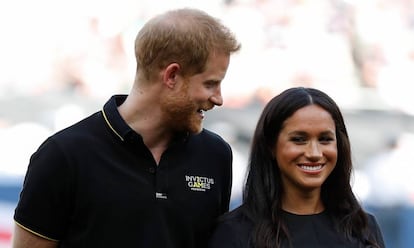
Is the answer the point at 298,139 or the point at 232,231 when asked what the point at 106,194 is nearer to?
the point at 232,231

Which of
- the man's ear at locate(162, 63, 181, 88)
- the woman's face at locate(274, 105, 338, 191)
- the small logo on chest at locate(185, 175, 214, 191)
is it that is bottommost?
the small logo on chest at locate(185, 175, 214, 191)

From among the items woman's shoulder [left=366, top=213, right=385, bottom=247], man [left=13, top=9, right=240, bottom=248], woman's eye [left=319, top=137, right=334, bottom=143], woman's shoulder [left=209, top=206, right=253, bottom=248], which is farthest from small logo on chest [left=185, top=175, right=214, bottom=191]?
woman's shoulder [left=366, top=213, right=385, bottom=247]

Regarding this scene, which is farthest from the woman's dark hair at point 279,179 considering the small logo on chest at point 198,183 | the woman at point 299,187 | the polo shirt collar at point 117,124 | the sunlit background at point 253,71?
the sunlit background at point 253,71

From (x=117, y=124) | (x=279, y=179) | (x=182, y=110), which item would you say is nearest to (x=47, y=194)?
(x=117, y=124)

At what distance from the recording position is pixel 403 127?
5.31m

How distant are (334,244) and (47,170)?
0.88m

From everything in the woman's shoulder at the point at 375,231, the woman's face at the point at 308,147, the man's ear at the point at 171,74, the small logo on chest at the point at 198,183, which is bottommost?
the woman's shoulder at the point at 375,231

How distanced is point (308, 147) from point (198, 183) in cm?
36

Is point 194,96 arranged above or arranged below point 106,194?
above

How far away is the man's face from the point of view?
2.82 meters

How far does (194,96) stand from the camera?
2816 mm

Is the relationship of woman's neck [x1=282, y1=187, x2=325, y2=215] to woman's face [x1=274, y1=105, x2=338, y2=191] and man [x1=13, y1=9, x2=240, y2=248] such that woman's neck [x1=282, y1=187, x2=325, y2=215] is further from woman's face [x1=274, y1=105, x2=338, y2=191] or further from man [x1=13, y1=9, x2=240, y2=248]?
man [x1=13, y1=9, x2=240, y2=248]

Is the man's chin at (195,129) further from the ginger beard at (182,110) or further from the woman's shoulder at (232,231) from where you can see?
the woman's shoulder at (232,231)

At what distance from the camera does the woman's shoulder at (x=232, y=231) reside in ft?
9.27
